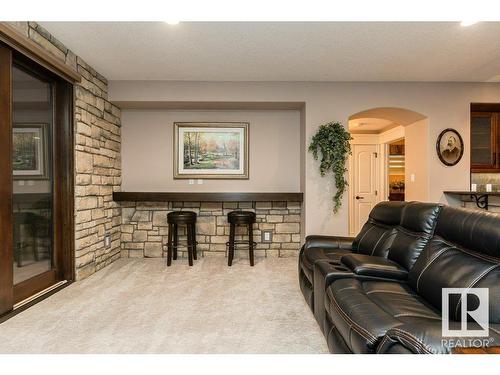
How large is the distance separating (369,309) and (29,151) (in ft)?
10.6

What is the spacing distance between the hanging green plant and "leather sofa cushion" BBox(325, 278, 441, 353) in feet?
7.77

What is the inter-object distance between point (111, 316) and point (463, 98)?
5.19m

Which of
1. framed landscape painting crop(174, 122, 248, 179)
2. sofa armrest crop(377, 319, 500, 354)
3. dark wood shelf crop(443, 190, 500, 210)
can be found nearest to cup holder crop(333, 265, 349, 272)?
sofa armrest crop(377, 319, 500, 354)

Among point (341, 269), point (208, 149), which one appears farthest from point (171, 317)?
point (208, 149)

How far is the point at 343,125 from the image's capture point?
14.4 ft

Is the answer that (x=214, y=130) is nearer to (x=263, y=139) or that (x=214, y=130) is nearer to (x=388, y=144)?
(x=263, y=139)

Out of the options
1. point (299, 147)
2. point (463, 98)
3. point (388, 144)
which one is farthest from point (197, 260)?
point (388, 144)

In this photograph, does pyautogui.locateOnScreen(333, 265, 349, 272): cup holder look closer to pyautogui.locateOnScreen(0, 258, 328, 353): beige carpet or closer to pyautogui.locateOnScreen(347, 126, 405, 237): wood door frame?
pyautogui.locateOnScreen(0, 258, 328, 353): beige carpet

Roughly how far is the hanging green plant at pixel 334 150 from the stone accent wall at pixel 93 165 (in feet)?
9.49

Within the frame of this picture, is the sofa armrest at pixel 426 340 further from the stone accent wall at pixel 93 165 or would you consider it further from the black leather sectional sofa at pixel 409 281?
the stone accent wall at pixel 93 165

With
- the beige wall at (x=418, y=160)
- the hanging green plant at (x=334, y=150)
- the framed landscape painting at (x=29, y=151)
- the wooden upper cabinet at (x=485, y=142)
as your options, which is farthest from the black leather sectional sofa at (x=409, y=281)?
the wooden upper cabinet at (x=485, y=142)

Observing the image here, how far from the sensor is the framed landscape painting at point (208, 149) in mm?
4754

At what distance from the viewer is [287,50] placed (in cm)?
336

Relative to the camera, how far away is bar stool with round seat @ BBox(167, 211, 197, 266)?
13.6 ft
